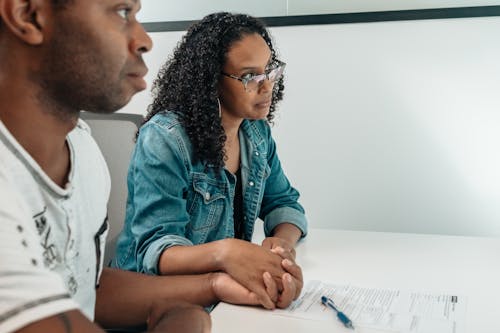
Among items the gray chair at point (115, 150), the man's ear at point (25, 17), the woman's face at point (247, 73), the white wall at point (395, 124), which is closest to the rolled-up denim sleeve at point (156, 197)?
the gray chair at point (115, 150)

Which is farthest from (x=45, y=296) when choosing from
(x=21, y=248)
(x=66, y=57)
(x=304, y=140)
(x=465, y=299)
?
(x=304, y=140)

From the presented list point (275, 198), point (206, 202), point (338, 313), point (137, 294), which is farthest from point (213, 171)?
point (338, 313)

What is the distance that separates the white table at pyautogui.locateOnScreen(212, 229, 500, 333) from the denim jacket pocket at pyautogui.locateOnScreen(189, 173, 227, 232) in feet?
0.75

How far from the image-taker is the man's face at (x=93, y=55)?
2.04ft

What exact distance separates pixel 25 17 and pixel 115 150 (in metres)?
0.81

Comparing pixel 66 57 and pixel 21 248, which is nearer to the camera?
pixel 21 248

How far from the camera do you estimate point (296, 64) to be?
2105mm

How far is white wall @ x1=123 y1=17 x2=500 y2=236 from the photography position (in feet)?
6.29

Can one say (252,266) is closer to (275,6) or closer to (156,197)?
(156,197)

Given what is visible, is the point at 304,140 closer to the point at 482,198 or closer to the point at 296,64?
the point at 296,64

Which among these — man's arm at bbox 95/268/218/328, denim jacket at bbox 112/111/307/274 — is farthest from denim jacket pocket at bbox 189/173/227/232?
man's arm at bbox 95/268/218/328

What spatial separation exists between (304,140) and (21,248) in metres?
1.68

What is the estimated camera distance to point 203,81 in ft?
4.47

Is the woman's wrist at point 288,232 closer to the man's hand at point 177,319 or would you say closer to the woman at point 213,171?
the woman at point 213,171
